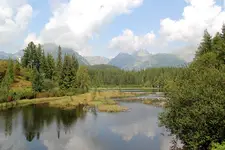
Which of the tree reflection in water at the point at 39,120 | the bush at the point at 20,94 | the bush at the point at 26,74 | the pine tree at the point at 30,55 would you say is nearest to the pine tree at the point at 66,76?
the bush at the point at 20,94

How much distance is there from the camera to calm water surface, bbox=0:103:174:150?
3638 centimetres

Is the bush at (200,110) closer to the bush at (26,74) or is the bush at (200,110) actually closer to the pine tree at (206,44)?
the pine tree at (206,44)

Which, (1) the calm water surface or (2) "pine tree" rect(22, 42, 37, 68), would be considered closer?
(1) the calm water surface

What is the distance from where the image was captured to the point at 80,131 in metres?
44.8

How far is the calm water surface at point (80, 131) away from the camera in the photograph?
119 ft

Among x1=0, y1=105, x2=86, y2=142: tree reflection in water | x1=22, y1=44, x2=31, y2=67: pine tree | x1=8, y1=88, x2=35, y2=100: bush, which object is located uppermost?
x1=22, y1=44, x2=31, y2=67: pine tree

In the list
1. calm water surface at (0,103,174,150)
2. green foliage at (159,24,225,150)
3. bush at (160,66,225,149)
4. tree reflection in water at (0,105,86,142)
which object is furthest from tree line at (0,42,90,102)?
bush at (160,66,225,149)

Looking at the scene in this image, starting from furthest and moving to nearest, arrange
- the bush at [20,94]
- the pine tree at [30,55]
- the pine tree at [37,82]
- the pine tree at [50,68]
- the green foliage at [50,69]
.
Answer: the pine tree at [30,55] → the pine tree at [50,68] → the green foliage at [50,69] → the pine tree at [37,82] → the bush at [20,94]

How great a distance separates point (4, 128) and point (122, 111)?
30.8m

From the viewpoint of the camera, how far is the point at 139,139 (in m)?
39.6

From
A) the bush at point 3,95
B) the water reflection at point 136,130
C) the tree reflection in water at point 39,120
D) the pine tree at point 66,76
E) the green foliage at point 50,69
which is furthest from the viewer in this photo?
the green foliage at point 50,69

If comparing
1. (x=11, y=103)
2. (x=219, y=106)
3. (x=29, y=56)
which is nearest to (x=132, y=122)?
(x=219, y=106)

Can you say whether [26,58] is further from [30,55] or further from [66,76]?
[66,76]

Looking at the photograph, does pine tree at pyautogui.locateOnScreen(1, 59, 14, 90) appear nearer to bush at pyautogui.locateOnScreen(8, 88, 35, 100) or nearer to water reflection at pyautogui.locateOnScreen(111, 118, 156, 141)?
bush at pyautogui.locateOnScreen(8, 88, 35, 100)
